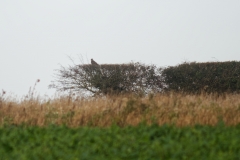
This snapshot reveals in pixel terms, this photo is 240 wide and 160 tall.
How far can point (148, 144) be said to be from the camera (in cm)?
626

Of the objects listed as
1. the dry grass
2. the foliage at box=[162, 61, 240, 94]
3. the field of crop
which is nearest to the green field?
the field of crop

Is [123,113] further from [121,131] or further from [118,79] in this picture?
[118,79]

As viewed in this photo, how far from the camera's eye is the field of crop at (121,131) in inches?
Answer: 232

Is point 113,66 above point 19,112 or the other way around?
above

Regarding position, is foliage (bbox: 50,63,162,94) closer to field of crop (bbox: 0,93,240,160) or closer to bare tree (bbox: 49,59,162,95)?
bare tree (bbox: 49,59,162,95)

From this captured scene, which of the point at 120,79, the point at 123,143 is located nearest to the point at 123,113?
the point at 123,143

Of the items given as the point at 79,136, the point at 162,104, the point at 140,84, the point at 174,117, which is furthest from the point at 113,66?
the point at 79,136

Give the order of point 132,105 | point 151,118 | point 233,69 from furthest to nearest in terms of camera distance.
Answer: point 233,69
point 132,105
point 151,118

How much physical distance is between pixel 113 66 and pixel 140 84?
1264 mm

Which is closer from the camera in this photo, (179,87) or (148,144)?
(148,144)

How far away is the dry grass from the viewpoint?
8742mm

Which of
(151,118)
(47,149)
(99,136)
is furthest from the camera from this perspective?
(151,118)

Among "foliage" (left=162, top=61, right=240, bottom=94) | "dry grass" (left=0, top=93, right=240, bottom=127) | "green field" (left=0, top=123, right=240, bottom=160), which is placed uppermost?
"foliage" (left=162, top=61, right=240, bottom=94)

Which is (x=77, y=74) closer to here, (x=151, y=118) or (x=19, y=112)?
(x=19, y=112)
